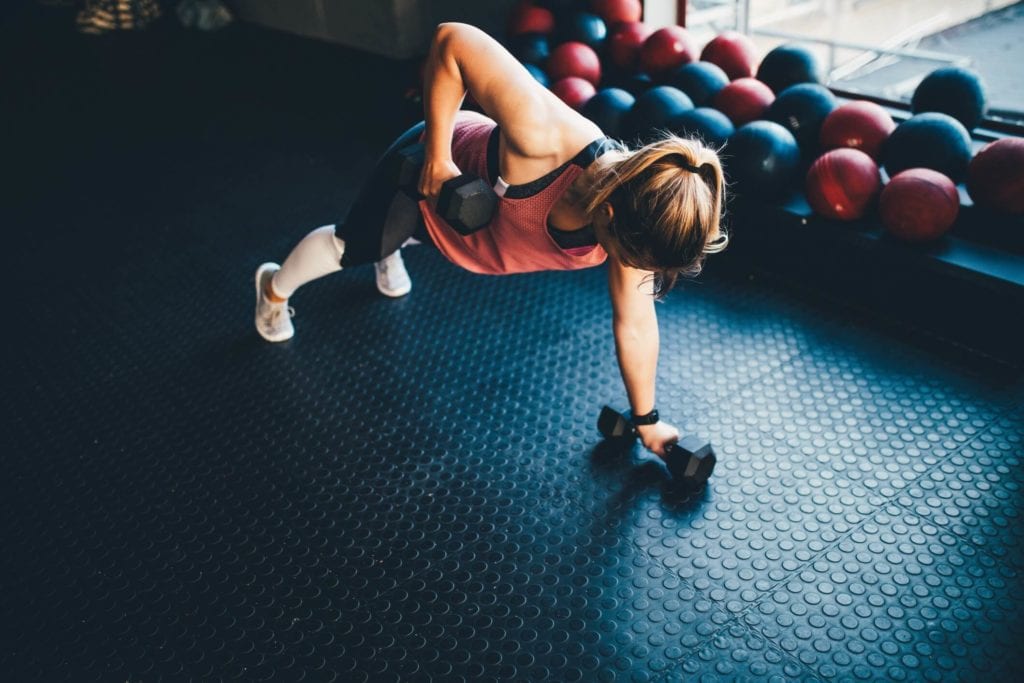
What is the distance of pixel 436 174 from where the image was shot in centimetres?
147

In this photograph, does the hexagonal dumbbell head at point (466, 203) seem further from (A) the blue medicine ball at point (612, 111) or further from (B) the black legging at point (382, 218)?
(A) the blue medicine ball at point (612, 111)

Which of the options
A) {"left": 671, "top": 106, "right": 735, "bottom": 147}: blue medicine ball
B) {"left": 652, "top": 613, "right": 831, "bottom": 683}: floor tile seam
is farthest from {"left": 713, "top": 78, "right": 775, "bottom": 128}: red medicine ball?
{"left": 652, "top": 613, "right": 831, "bottom": 683}: floor tile seam

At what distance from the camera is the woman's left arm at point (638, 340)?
1428 millimetres

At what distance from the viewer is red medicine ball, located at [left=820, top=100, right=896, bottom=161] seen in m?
2.07

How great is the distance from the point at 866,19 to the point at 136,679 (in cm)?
338

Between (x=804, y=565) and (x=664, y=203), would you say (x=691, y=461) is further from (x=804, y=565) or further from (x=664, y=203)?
(x=664, y=203)

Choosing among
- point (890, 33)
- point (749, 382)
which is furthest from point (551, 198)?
point (890, 33)

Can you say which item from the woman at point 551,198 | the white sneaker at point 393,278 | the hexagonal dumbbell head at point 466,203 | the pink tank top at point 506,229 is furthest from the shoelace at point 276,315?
the hexagonal dumbbell head at point 466,203

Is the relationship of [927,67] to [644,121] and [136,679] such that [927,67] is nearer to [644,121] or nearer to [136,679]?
[644,121]

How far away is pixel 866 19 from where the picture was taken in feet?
10.7

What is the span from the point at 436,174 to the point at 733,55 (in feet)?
4.70

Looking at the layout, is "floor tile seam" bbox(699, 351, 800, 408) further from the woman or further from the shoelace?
the shoelace

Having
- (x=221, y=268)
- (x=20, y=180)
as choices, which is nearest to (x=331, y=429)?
(x=221, y=268)

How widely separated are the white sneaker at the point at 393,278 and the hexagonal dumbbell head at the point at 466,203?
2.91ft
